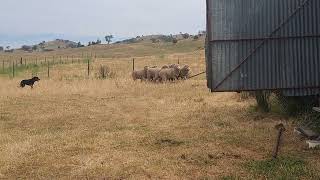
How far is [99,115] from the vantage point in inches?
754

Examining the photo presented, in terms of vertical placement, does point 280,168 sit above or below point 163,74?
below

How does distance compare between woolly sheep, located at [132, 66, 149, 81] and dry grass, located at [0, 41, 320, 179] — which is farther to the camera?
woolly sheep, located at [132, 66, 149, 81]

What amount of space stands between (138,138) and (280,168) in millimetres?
4833

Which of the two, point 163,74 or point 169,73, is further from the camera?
point 169,73

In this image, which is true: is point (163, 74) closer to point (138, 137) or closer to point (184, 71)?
point (184, 71)

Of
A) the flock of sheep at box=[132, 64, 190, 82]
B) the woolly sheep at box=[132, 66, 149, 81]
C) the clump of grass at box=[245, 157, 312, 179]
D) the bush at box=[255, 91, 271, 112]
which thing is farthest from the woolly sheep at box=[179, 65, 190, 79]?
the clump of grass at box=[245, 157, 312, 179]

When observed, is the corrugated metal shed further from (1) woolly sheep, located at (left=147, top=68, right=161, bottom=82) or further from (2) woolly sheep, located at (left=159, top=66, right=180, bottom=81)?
(1) woolly sheep, located at (left=147, top=68, right=161, bottom=82)

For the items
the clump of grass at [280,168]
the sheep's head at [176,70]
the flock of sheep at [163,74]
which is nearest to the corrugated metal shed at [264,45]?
the clump of grass at [280,168]

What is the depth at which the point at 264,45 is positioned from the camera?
12.0m

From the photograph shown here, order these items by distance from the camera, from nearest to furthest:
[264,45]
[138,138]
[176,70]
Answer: [264,45] → [138,138] → [176,70]

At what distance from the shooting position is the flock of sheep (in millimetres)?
30797

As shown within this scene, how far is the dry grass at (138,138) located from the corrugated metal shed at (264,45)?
5.37 ft

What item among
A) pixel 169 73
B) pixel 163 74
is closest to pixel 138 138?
pixel 163 74

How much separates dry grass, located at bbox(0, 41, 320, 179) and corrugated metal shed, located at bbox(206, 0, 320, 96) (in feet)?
5.37
